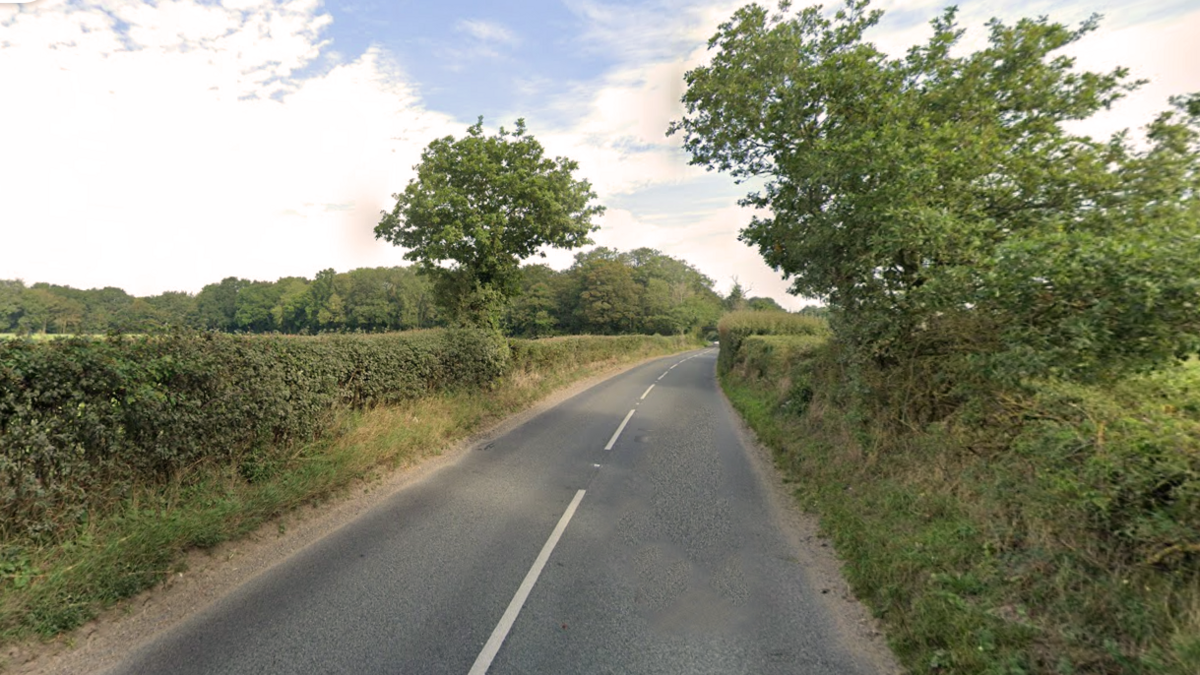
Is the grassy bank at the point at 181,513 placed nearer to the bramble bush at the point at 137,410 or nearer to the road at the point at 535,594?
the bramble bush at the point at 137,410

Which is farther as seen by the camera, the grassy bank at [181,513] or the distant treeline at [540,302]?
the distant treeline at [540,302]

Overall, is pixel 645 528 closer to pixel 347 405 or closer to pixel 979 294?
pixel 979 294

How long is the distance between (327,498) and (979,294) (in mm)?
8497

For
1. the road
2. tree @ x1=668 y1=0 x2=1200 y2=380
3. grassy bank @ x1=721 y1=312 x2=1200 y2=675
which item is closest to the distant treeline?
tree @ x1=668 y1=0 x2=1200 y2=380

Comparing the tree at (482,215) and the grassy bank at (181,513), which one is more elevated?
the tree at (482,215)

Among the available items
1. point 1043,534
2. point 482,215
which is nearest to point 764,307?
point 482,215

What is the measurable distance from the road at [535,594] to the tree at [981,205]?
3458 millimetres

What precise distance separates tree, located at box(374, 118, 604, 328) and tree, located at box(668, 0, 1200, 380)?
9059 mm

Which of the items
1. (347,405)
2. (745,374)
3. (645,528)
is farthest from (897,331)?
(745,374)

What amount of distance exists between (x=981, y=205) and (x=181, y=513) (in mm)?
11020

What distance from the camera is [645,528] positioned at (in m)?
5.92

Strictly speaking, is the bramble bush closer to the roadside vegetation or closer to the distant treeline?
the roadside vegetation

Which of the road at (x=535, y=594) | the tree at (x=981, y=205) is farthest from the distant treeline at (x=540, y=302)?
the road at (x=535, y=594)

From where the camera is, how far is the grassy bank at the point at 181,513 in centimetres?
352
